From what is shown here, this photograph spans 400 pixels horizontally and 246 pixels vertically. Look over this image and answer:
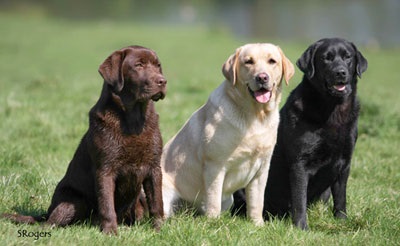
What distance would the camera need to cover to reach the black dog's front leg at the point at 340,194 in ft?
15.5

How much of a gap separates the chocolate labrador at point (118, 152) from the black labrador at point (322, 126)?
1.18 m

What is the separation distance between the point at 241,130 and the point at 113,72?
3.79 ft

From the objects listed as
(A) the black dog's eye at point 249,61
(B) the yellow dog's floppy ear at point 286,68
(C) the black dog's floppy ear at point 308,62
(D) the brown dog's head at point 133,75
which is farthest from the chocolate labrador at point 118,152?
(C) the black dog's floppy ear at point 308,62

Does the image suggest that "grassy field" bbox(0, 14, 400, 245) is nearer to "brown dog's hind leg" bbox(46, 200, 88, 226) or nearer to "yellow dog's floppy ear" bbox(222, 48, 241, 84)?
"brown dog's hind leg" bbox(46, 200, 88, 226)

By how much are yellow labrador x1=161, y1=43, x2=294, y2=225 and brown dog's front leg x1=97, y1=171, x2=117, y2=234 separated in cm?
89

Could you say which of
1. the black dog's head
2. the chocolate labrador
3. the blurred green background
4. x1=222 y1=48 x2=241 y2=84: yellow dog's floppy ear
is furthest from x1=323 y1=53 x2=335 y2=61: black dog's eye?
the blurred green background

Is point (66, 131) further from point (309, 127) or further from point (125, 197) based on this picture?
point (309, 127)

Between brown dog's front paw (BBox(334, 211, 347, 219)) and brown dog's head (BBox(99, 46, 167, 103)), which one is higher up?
brown dog's head (BBox(99, 46, 167, 103))

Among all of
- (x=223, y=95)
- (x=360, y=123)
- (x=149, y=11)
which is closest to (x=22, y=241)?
(x=223, y=95)

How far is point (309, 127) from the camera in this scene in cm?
462

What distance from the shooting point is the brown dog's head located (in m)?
4.03

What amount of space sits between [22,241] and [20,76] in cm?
1254

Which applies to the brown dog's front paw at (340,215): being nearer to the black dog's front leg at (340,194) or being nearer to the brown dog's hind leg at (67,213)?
the black dog's front leg at (340,194)

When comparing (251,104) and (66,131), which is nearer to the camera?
(251,104)
